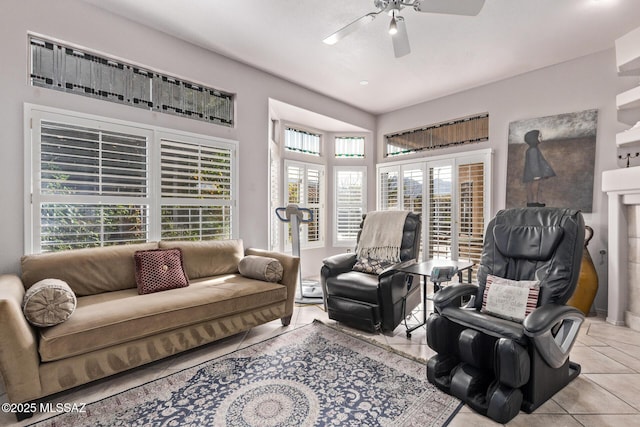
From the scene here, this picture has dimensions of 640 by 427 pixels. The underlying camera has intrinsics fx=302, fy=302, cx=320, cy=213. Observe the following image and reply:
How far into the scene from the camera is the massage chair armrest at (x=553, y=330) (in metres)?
1.59

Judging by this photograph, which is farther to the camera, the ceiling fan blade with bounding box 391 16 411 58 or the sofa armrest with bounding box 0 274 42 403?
the ceiling fan blade with bounding box 391 16 411 58

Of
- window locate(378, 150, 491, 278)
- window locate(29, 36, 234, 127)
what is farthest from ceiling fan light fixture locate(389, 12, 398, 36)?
window locate(378, 150, 491, 278)

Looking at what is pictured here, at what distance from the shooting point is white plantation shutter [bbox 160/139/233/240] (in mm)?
3115

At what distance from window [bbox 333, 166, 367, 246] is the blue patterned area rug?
2919 mm

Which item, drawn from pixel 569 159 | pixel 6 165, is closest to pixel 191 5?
Answer: pixel 6 165

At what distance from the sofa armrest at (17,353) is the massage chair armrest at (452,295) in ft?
7.90

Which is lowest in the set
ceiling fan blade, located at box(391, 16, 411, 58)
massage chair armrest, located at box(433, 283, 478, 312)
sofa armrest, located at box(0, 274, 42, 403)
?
sofa armrest, located at box(0, 274, 42, 403)

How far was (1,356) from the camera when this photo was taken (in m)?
1.61

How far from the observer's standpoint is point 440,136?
15.2 ft

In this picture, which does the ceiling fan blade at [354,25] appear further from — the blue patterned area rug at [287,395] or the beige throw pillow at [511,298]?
the blue patterned area rug at [287,395]

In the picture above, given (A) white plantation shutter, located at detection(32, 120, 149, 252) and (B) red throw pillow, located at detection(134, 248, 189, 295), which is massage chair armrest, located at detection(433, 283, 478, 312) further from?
(A) white plantation shutter, located at detection(32, 120, 149, 252)

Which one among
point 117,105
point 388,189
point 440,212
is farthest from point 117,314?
point 388,189

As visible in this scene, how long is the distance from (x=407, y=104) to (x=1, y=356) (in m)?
5.22

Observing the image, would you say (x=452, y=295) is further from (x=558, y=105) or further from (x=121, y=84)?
(x=121, y=84)
